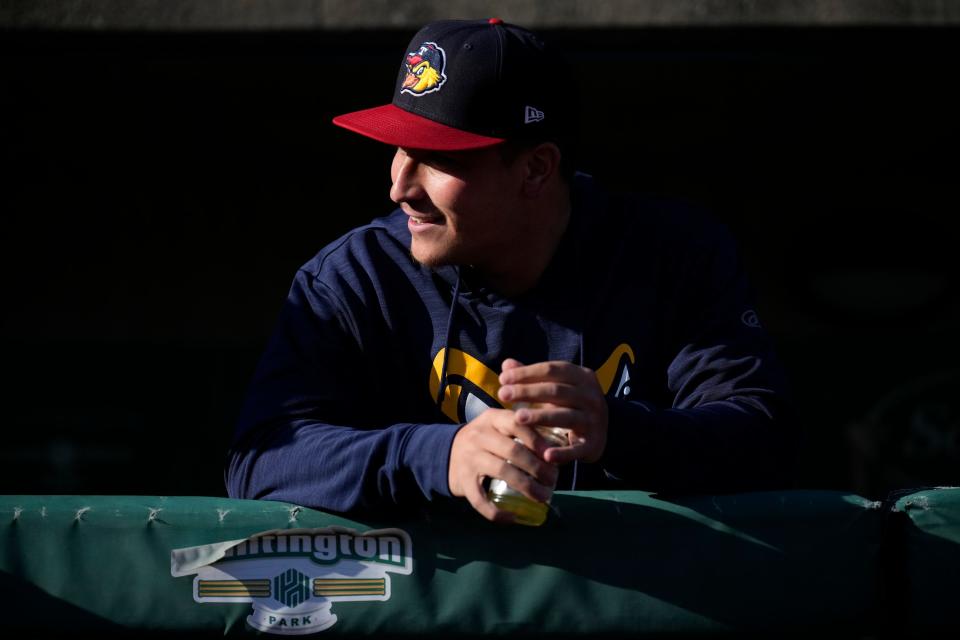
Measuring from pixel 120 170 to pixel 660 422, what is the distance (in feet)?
12.1

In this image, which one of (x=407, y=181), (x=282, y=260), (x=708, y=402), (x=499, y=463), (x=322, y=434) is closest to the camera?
(x=499, y=463)

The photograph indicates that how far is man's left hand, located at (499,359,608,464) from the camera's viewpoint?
141 centimetres

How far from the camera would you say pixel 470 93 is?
182cm

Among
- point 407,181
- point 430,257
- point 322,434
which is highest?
point 407,181

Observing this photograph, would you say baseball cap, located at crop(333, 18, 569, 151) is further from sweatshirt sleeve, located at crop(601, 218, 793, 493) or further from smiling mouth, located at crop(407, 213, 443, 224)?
sweatshirt sleeve, located at crop(601, 218, 793, 493)

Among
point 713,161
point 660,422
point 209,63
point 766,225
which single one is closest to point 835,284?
point 766,225

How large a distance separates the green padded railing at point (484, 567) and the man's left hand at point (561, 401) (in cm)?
9

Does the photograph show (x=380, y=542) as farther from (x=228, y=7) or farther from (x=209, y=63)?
(x=209, y=63)

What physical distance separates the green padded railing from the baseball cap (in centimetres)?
64

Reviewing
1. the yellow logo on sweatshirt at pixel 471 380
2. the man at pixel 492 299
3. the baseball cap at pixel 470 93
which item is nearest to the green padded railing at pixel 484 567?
the man at pixel 492 299

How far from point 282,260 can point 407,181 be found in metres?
3.04

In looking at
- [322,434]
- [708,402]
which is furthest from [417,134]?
[708,402]

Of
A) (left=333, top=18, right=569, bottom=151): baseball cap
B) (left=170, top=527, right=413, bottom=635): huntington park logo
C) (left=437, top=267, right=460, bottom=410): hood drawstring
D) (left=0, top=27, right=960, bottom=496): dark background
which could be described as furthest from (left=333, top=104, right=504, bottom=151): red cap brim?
(left=0, top=27, right=960, bottom=496): dark background

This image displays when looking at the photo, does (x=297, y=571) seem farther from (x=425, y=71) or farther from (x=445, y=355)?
(x=425, y=71)
